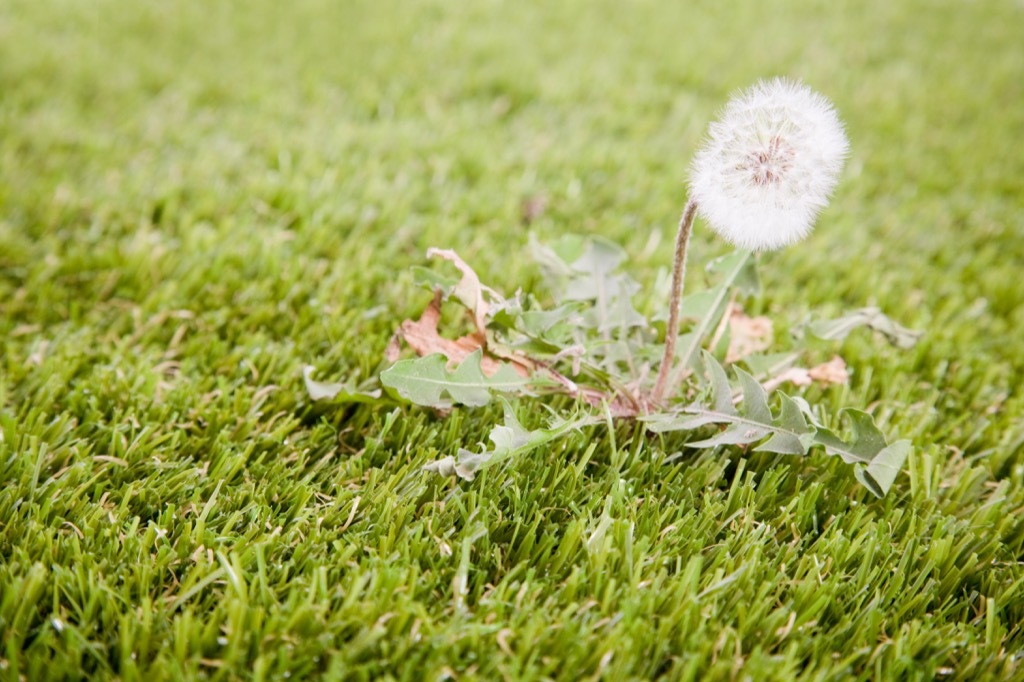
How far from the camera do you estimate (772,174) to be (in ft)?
5.51

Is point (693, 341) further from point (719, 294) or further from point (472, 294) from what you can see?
point (472, 294)

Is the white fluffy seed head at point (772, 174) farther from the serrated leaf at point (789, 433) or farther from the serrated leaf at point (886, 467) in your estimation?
the serrated leaf at point (886, 467)

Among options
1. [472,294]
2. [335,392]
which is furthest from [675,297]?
[335,392]

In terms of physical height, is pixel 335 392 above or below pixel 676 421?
below

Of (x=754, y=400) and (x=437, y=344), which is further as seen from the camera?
(x=437, y=344)

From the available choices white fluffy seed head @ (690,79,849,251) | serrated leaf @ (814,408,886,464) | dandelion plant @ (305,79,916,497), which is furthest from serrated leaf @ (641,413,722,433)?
white fluffy seed head @ (690,79,849,251)

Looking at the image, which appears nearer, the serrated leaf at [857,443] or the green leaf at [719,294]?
the serrated leaf at [857,443]

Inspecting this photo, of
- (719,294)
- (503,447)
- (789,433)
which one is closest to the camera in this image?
(503,447)

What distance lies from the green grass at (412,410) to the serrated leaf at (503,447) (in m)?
0.06

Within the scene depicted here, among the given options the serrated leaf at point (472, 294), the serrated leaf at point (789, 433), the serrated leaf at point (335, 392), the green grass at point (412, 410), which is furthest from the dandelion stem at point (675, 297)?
the serrated leaf at point (335, 392)

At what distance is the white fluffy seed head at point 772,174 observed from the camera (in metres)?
1.68

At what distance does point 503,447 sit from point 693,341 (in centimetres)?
62

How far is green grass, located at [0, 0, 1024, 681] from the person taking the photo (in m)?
1.43

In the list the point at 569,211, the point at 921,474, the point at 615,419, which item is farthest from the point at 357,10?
the point at 921,474
